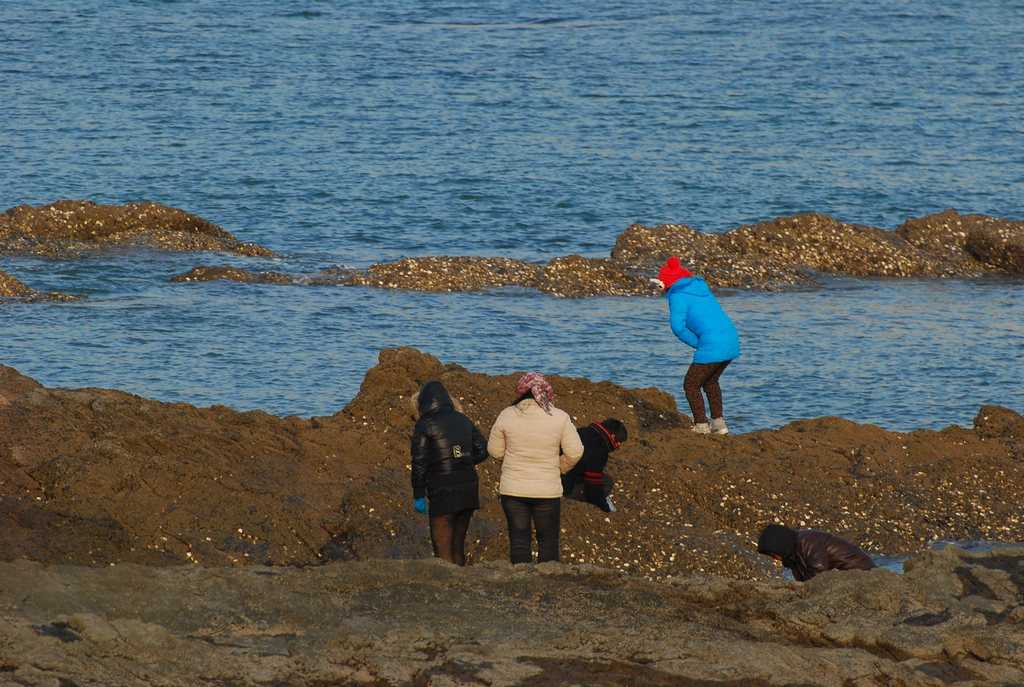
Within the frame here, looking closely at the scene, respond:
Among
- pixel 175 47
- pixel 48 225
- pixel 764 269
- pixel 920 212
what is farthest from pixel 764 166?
pixel 175 47

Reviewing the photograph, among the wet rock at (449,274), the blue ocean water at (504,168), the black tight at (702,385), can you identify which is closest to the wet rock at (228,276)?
the blue ocean water at (504,168)

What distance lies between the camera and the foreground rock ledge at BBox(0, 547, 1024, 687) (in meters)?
5.55

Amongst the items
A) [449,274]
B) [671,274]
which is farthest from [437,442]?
[449,274]

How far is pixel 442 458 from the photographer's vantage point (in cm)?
758

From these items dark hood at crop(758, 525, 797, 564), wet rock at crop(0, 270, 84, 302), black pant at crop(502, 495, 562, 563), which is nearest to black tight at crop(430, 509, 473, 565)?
black pant at crop(502, 495, 562, 563)

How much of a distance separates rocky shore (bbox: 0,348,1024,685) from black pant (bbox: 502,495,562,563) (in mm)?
324

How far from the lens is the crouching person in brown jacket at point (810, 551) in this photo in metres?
7.34

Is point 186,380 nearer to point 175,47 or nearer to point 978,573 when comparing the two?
point 978,573

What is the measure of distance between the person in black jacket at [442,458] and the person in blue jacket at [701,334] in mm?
3822

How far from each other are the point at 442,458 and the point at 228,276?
511 inches

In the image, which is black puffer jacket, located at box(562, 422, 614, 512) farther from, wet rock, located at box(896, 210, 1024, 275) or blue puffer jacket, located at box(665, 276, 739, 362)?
wet rock, located at box(896, 210, 1024, 275)

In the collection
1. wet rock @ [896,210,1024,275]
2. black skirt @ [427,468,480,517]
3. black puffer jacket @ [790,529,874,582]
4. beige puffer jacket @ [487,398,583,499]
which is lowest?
wet rock @ [896,210,1024,275]

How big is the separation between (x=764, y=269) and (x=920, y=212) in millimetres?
9395

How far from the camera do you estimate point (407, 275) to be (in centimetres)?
2019
